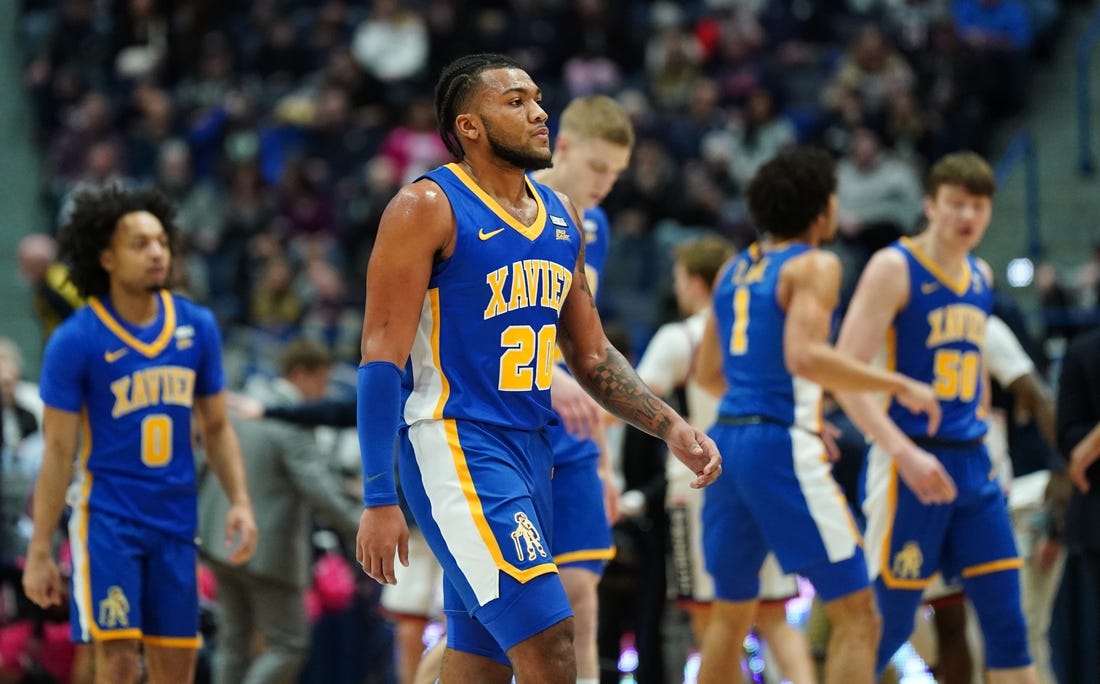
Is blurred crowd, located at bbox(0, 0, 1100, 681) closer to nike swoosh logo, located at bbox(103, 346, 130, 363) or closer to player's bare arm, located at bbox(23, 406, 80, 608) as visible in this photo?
nike swoosh logo, located at bbox(103, 346, 130, 363)

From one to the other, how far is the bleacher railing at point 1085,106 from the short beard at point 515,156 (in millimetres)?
10817

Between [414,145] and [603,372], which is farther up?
[414,145]

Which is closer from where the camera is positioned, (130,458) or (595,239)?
(130,458)

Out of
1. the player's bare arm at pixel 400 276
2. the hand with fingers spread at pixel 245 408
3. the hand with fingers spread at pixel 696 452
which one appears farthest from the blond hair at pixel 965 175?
the hand with fingers spread at pixel 245 408

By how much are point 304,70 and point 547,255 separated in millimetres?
14628

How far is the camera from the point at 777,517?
6.45 metres

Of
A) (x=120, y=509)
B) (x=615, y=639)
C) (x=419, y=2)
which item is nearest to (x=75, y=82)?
(x=419, y=2)

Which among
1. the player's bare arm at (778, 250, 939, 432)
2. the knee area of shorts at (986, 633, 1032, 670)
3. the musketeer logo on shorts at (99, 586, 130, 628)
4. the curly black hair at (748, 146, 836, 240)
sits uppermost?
the curly black hair at (748, 146, 836, 240)

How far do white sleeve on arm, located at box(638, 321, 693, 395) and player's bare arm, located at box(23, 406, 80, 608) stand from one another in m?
3.14

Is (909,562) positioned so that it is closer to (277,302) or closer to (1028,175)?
(1028,175)

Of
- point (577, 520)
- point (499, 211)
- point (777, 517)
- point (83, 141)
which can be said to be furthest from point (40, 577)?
point (83, 141)

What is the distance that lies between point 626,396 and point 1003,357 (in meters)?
3.25

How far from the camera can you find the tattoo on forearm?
5.10 metres

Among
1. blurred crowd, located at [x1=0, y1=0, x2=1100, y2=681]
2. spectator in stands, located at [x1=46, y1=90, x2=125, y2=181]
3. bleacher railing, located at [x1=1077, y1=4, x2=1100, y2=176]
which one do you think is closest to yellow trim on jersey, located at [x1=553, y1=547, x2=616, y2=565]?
blurred crowd, located at [x1=0, y1=0, x2=1100, y2=681]
